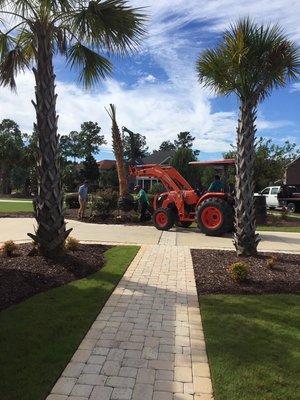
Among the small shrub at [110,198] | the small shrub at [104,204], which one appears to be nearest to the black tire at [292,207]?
the small shrub at [110,198]

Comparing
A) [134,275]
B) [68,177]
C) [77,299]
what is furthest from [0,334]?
[68,177]

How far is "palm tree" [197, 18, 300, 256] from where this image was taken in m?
9.41

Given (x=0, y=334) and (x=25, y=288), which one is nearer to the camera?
(x=0, y=334)

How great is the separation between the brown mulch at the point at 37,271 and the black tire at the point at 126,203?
958cm

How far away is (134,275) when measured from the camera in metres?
8.40

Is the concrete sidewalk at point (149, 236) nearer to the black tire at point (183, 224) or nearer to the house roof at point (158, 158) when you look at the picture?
the black tire at point (183, 224)

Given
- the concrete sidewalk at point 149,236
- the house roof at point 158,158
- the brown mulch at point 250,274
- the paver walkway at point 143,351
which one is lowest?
the paver walkway at point 143,351

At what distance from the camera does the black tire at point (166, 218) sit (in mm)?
15477

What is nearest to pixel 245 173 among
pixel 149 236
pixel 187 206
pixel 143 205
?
pixel 149 236

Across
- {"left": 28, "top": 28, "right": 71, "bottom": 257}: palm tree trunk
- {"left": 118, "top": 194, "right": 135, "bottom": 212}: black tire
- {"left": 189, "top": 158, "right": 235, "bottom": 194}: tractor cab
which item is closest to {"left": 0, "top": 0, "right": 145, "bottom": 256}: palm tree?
{"left": 28, "top": 28, "right": 71, "bottom": 257}: palm tree trunk

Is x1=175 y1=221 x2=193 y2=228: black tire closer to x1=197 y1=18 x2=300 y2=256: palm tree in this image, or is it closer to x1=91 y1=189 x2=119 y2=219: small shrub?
x1=91 y1=189 x2=119 y2=219: small shrub

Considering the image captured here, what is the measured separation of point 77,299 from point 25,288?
92cm

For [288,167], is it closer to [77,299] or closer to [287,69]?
[287,69]

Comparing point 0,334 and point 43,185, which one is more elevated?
point 43,185
